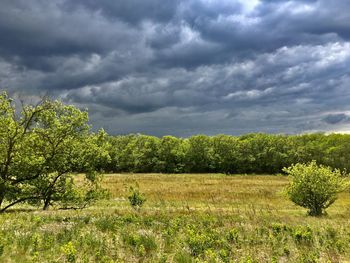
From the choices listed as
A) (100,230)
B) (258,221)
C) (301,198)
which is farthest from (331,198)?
(100,230)

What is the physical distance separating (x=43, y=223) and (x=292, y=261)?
9.48m

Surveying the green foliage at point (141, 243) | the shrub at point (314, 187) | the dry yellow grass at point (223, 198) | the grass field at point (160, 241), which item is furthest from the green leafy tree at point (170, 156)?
the green foliage at point (141, 243)

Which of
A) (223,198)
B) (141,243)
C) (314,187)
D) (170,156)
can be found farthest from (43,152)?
(170,156)

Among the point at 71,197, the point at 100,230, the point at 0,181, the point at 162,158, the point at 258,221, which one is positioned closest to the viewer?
the point at 100,230

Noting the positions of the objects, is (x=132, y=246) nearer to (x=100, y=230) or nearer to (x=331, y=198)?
(x=100, y=230)

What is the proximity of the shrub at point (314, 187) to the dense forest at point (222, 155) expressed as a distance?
277ft

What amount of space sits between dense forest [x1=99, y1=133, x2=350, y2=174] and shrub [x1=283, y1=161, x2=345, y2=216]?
84576 mm

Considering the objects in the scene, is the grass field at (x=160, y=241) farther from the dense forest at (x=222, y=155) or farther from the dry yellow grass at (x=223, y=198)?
the dense forest at (x=222, y=155)

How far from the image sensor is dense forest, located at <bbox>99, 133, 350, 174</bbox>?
112m

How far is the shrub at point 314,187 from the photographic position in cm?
2822

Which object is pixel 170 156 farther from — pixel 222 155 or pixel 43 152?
pixel 43 152

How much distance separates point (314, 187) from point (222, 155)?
91147mm

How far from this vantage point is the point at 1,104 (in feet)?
63.0

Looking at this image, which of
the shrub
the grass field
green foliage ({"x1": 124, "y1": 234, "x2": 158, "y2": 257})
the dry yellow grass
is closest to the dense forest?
the dry yellow grass
